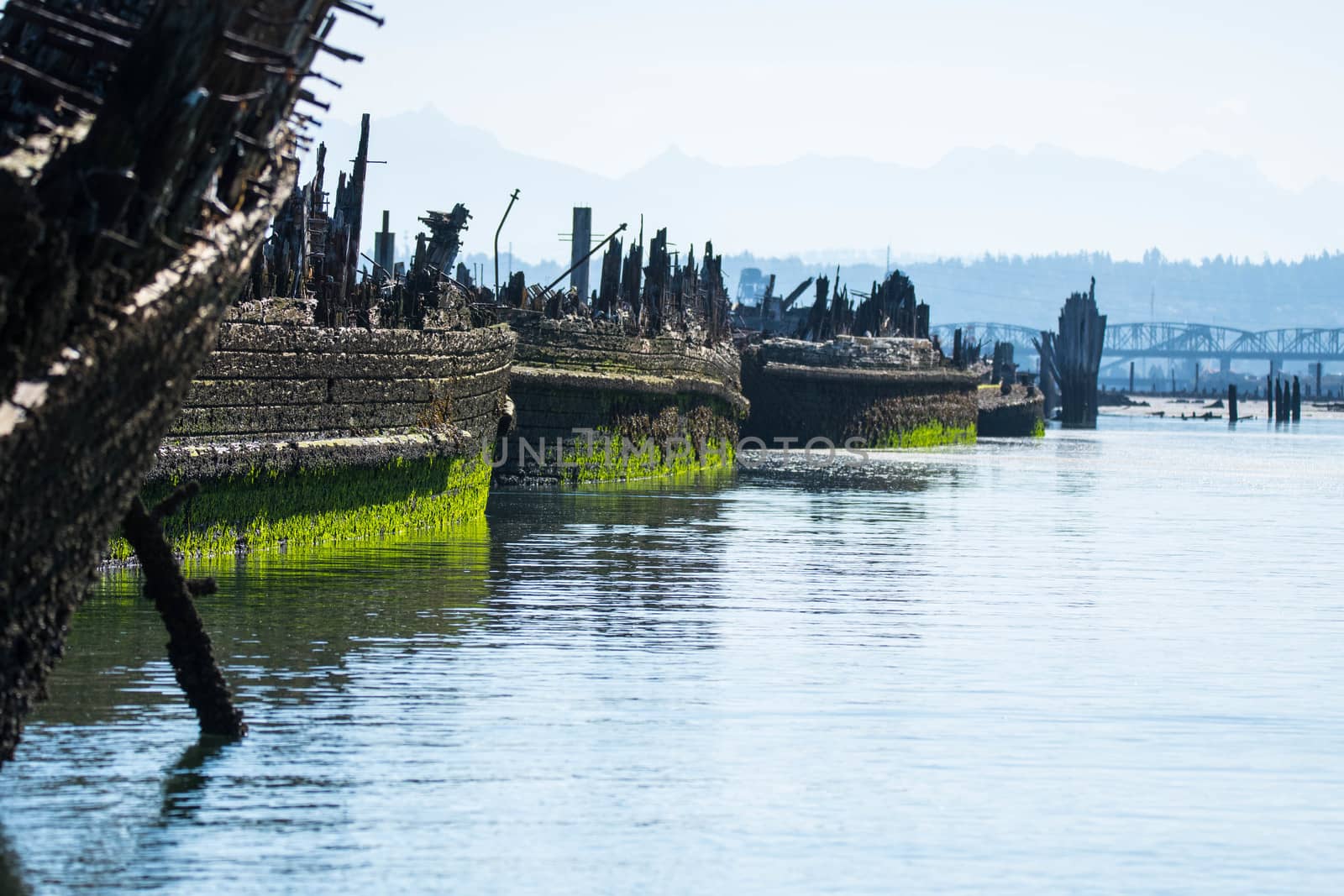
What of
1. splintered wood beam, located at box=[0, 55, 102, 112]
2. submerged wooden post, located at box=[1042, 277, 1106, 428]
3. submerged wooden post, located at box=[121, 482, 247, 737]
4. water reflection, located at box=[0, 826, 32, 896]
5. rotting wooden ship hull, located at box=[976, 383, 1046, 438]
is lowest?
water reflection, located at box=[0, 826, 32, 896]

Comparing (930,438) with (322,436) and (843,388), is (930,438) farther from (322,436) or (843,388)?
(322,436)

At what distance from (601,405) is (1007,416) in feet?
123

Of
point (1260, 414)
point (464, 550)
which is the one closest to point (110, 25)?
point (464, 550)

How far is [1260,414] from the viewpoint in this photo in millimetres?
104500

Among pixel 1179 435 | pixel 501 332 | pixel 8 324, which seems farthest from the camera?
pixel 1179 435

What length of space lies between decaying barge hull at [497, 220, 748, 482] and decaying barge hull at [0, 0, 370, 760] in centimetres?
1720

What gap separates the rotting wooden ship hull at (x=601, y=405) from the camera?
1010 inches

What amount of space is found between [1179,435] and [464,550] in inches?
1992

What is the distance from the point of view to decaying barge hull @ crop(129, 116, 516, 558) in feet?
47.6

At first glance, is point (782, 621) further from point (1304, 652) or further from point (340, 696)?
point (340, 696)

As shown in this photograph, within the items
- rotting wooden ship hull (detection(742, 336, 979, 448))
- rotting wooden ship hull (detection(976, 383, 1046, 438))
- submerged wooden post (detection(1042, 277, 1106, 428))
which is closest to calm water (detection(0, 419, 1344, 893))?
rotting wooden ship hull (detection(742, 336, 979, 448))

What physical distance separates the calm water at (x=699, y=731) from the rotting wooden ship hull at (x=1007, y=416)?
45.1 metres

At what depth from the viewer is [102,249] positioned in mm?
6117

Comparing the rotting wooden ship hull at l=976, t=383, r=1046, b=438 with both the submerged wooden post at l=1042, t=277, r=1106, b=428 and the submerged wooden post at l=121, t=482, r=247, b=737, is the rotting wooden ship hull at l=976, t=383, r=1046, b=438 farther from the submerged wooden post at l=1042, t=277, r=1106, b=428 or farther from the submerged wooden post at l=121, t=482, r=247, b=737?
the submerged wooden post at l=121, t=482, r=247, b=737
